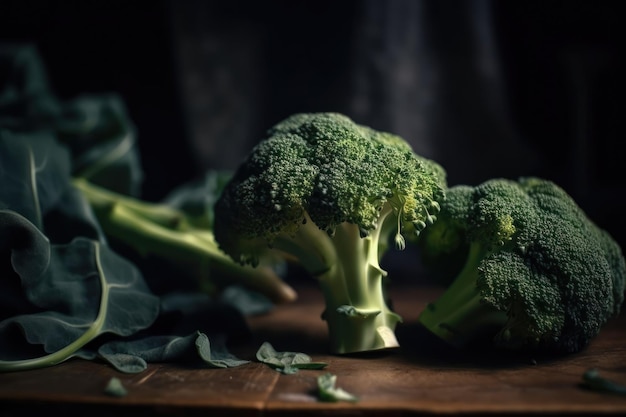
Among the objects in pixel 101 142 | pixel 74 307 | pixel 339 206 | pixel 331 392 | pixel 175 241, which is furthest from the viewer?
pixel 101 142

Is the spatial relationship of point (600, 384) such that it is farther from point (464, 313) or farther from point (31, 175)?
point (31, 175)

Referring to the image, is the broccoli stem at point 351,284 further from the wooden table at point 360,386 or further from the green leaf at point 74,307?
the green leaf at point 74,307

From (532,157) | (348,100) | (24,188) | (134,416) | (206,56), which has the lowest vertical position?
(134,416)

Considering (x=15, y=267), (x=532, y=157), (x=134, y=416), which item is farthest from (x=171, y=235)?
(x=532, y=157)

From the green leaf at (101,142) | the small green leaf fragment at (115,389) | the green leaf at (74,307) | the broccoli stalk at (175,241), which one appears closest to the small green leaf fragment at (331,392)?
the small green leaf fragment at (115,389)

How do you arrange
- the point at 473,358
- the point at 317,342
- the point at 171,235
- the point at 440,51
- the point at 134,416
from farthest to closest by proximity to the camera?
the point at 440,51
the point at 171,235
the point at 317,342
the point at 473,358
the point at 134,416

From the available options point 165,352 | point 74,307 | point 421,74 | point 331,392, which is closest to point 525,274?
point 331,392

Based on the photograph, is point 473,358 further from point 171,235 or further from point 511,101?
point 511,101
